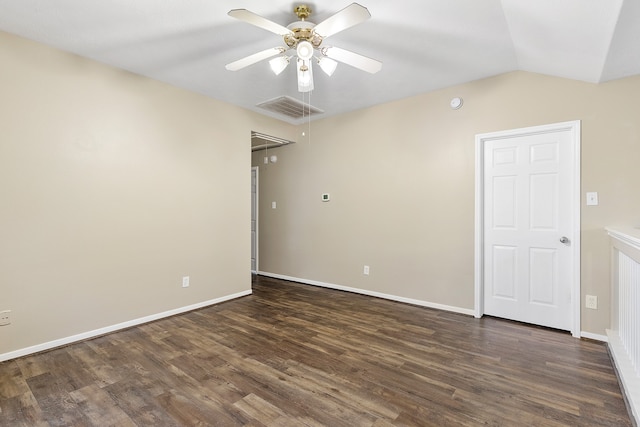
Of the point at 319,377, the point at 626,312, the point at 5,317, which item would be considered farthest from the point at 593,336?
the point at 5,317

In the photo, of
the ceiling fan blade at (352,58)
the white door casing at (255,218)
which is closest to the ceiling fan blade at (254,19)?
the ceiling fan blade at (352,58)

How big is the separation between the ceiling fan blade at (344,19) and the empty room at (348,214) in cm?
1

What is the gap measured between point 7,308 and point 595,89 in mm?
5224

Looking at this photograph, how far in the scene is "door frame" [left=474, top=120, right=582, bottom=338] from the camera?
112 inches

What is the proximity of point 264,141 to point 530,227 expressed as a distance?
3811 mm

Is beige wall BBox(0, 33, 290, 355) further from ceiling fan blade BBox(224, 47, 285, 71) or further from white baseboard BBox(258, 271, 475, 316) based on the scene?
ceiling fan blade BBox(224, 47, 285, 71)

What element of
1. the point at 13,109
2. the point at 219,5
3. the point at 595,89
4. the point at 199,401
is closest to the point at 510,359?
the point at 199,401

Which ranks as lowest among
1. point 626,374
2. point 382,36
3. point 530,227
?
point 626,374

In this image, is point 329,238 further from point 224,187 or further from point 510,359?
point 510,359

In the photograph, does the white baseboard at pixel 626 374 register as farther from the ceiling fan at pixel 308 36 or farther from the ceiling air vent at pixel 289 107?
the ceiling air vent at pixel 289 107

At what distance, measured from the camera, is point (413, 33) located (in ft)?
7.79

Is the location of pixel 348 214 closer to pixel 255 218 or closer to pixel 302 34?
pixel 255 218

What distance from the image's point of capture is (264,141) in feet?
16.6

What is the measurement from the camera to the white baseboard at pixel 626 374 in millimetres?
1750
